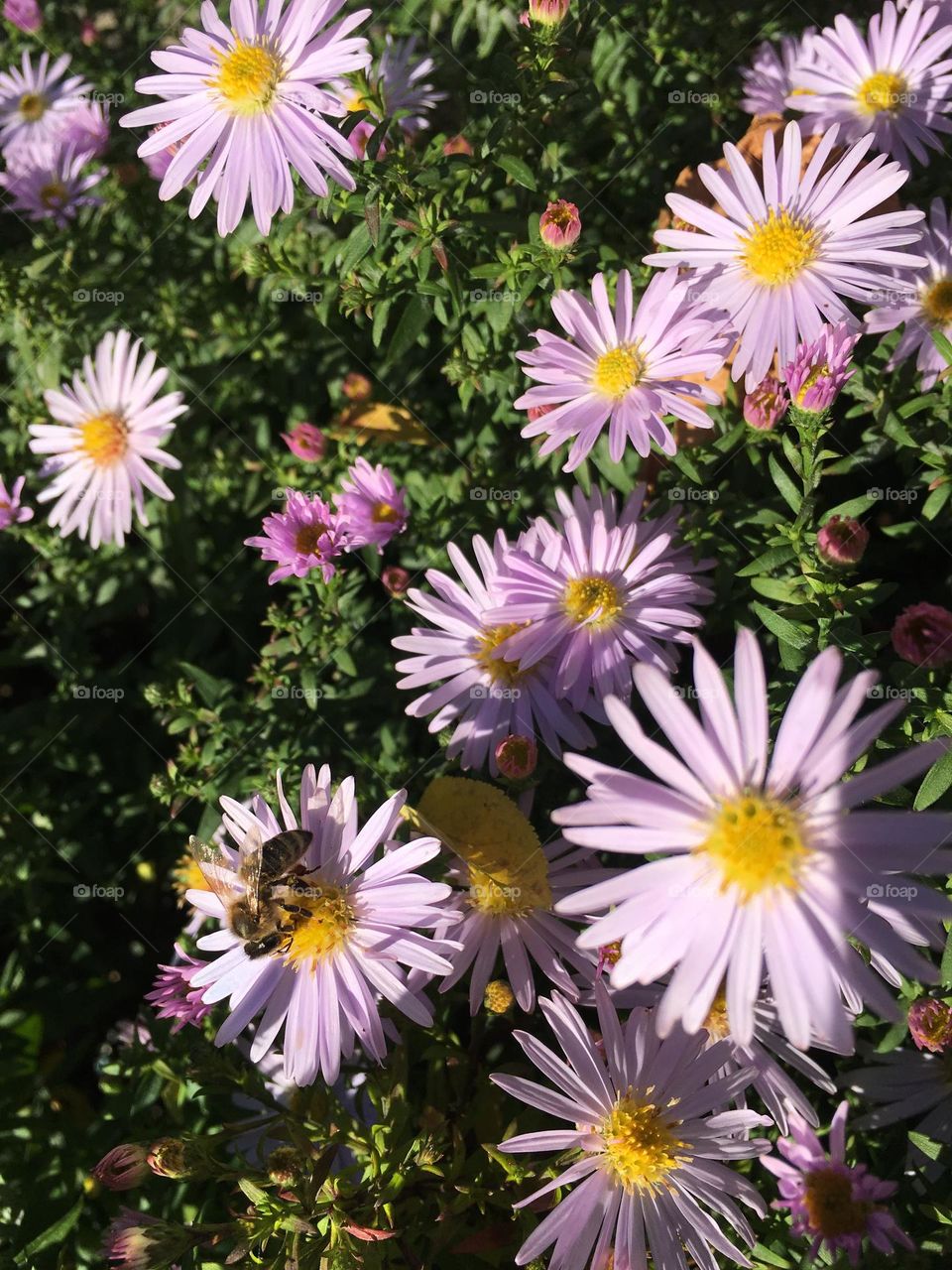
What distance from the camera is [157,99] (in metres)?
4.61

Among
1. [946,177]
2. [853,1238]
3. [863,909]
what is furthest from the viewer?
[946,177]

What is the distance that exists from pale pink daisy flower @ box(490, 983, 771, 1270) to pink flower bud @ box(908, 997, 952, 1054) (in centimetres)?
48

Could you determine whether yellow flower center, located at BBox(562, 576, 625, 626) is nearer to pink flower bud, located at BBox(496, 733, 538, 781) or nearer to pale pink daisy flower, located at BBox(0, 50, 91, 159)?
pink flower bud, located at BBox(496, 733, 538, 781)

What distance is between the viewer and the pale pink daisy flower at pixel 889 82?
315 cm

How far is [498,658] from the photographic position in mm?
2967

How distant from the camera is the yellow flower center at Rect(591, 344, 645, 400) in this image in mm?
2908

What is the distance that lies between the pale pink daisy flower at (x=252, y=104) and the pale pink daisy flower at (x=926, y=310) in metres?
1.71

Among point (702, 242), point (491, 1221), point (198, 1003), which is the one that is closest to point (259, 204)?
point (702, 242)

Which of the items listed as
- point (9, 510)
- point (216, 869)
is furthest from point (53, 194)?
point (216, 869)

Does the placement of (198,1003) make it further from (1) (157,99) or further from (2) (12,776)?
(1) (157,99)

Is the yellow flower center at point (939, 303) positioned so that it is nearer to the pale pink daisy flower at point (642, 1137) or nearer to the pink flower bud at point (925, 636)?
the pink flower bud at point (925, 636)

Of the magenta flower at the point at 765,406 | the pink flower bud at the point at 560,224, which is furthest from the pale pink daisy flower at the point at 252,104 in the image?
the magenta flower at the point at 765,406

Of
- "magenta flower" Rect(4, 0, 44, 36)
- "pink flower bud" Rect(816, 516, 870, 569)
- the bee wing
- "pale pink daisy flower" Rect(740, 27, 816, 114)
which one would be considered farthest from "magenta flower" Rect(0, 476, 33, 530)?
"pale pink daisy flower" Rect(740, 27, 816, 114)

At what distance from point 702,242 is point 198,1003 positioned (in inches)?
101
